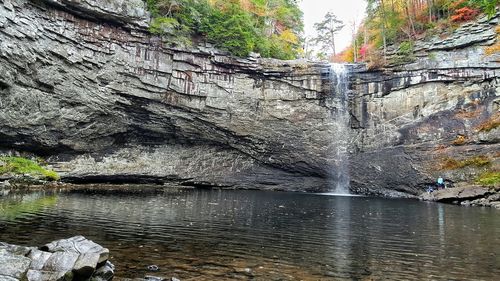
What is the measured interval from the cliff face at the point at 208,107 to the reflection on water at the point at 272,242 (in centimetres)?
1643

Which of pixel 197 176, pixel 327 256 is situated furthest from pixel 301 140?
pixel 327 256

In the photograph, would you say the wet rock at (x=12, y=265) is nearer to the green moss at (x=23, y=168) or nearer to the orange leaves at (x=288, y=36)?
the green moss at (x=23, y=168)

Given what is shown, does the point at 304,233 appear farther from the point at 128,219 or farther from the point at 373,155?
the point at 373,155

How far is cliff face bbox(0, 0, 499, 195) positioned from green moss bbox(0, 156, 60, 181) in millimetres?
2175

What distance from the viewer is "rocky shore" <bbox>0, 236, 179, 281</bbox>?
22.3 ft

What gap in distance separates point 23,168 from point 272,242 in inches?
1042

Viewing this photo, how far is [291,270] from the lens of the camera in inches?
370

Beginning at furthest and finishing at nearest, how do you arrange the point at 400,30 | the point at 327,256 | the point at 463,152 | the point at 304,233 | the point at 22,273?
the point at 400,30 → the point at 463,152 → the point at 304,233 → the point at 327,256 → the point at 22,273

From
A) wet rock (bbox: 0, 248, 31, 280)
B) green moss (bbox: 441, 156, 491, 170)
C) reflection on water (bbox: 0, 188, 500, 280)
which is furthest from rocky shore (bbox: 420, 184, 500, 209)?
wet rock (bbox: 0, 248, 31, 280)

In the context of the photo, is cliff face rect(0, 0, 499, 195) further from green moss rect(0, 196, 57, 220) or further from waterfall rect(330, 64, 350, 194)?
green moss rect(0, 196, 57, 220)

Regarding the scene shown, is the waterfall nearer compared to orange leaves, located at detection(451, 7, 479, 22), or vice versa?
orange leaves, located at detection(451, 7, 479, 22)

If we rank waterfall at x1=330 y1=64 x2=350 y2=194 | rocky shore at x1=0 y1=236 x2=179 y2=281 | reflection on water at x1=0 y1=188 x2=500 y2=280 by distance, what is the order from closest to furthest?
rocky shore at x1=0 y1=236 x2=179 y2=281 < reflection on water at x1=0 y1=188 x2=500 y2=280 < waterfall at x1=330 y1=64 x2=350 y2=194

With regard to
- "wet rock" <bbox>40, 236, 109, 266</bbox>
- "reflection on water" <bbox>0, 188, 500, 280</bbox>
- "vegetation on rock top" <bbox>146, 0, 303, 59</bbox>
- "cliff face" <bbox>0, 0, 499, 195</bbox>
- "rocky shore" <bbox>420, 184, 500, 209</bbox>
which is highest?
"vegetation on rock top" <bbox>146, 0, 303, 59</bbox>

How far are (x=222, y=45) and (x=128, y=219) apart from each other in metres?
25.0
